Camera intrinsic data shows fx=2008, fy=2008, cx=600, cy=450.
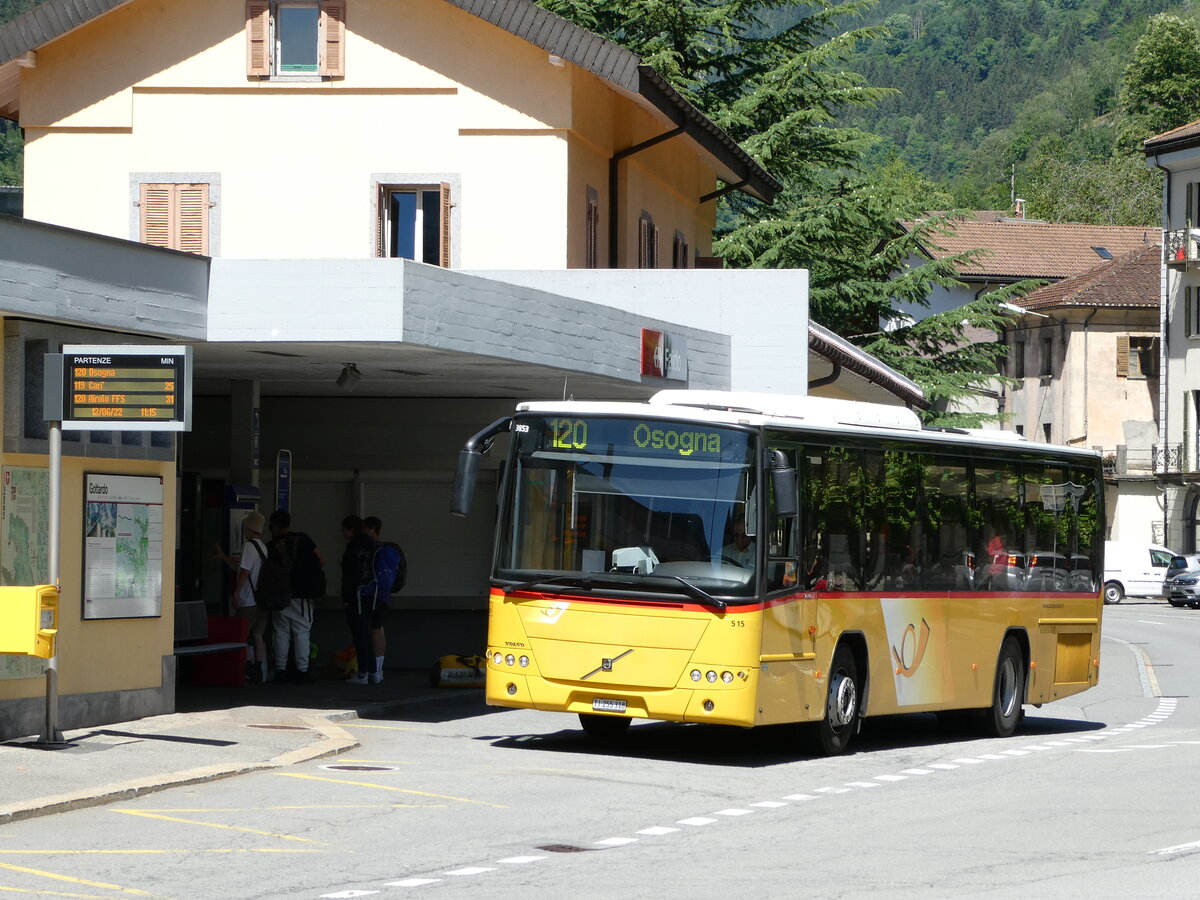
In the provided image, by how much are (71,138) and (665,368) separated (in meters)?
9.67

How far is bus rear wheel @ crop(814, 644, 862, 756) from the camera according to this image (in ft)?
52.2

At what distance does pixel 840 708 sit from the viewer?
16078 mm

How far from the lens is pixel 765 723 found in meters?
14.8

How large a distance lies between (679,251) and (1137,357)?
1900 inches

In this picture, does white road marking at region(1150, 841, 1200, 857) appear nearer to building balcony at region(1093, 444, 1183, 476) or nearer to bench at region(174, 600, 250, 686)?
bench at region(174, 600, 250, 686)

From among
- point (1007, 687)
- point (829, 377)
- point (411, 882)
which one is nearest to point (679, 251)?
point (829, 377)

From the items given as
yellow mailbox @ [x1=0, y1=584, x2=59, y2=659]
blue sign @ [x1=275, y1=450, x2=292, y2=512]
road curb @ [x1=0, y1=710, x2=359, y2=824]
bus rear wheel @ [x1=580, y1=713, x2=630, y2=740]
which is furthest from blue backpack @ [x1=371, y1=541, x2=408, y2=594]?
yellow mailbox @ [x1=0, y1=584, x2=59, y2=659]

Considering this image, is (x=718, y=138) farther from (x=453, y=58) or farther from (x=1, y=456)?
(x=1, y=456)

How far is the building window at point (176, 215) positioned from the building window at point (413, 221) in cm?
235

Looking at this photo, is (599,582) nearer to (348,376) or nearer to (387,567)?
(348,376)

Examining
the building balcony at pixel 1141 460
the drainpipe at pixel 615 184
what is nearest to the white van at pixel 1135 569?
the building balcony at pixel 1141 460

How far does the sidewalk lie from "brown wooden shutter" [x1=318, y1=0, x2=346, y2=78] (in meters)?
9.65

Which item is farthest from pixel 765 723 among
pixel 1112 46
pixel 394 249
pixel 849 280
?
pixel 1112 46

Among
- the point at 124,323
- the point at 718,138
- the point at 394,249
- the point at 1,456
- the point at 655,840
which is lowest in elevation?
the point at 655,840
